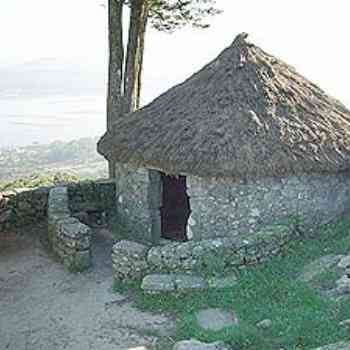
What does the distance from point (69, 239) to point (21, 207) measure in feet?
9.45

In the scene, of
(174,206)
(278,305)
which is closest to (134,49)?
(174,206)

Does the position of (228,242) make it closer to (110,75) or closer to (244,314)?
(244,314)

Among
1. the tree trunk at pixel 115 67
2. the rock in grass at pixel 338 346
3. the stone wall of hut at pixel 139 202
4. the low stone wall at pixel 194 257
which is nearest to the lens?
the rock in grass at pixel 338 346

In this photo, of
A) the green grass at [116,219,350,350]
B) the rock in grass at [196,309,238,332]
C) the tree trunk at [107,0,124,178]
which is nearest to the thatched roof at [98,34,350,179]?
the green grass at [116,219,350,350]

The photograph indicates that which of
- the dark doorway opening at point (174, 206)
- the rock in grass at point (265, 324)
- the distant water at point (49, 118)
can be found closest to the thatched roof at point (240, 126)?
the dark doorway opening at point (174, 206)

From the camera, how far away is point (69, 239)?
11.2 meters

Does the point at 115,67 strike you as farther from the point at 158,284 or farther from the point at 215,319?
the point at 215,319

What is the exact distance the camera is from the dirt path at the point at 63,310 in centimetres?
865

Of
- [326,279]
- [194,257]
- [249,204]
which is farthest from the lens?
[249,204]

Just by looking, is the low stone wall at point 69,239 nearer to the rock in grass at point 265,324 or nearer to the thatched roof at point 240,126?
the thatched roof at point 240,126

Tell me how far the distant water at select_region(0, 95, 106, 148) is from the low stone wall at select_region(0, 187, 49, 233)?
29.6 meters

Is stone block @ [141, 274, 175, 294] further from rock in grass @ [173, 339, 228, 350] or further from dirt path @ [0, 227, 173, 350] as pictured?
rock in grass @ [173, 339, 228, 350]

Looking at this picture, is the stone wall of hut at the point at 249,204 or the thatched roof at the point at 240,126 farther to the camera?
the stone wall of hut at the point at 249,204

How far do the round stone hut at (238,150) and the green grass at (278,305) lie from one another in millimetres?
1014
